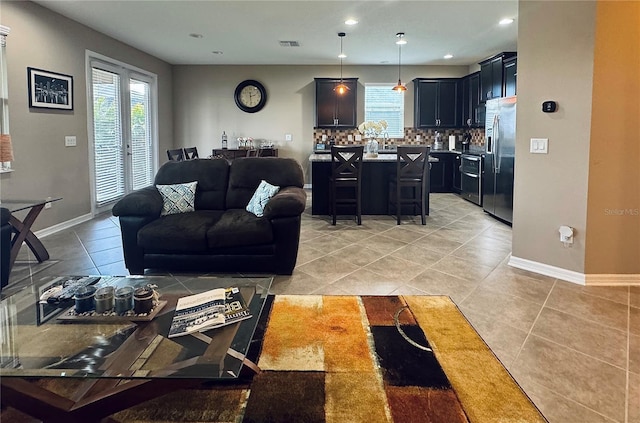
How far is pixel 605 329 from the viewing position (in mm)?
2748

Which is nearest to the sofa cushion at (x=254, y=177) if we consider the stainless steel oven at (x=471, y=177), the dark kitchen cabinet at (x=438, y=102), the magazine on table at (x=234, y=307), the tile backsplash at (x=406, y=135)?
the magazine on table at (x=234, y=307)

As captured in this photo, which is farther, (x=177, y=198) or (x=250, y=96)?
(x=250, y=96)

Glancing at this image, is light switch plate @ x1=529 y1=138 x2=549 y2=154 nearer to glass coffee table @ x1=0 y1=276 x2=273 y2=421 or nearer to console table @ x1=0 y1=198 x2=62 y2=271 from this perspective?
glass coffee table @ x1=0 y1=276 x2=273 y2=421

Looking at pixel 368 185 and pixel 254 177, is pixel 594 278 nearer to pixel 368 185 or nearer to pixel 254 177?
pixel 254 177

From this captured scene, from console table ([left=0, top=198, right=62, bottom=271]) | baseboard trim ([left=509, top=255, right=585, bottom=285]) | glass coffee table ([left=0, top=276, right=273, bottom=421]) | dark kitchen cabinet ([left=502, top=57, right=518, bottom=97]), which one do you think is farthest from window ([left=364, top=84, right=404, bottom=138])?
glass coffee table ([left=0, top=276, right=273, bottom=421])

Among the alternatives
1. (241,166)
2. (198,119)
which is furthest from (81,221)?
(198,119)

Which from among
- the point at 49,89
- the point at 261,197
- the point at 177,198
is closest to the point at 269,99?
the point at 49,89

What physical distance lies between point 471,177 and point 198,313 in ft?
21.1

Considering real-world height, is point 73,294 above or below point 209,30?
below

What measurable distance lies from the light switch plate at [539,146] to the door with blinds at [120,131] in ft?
19.0

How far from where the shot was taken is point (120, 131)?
23.6ft

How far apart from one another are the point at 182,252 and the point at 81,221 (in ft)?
10.6

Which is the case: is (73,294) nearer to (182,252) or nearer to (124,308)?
(124,308)

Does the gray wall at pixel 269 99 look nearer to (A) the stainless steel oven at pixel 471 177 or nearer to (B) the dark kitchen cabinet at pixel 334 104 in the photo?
(B) the dark kitchen cabinet at pixel 334 104
